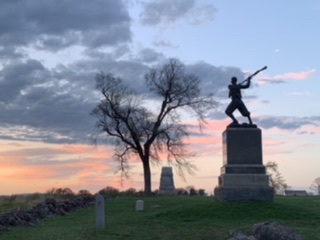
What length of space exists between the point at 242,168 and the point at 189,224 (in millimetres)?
5265

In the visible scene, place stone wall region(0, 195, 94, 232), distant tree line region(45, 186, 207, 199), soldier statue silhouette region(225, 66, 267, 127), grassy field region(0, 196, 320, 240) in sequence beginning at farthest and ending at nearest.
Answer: distant tree line region(45, 186, 207, 199) → soldier statue silhouette region(225, 66, 267, 127) → stone wall region(0, 195, 94, 232) → grassy field region(0, 196, 320, 240)

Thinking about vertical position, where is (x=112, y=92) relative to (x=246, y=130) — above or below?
above

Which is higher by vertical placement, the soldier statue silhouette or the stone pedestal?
the soldier statue silhouette

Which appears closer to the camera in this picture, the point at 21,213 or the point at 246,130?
the point at 21,213

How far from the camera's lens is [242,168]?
23031 mm

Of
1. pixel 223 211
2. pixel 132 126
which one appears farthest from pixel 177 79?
pixel 223 211

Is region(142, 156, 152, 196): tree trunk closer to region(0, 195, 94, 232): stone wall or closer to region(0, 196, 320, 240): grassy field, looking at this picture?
region(0, 195, 94, 232): stone wall

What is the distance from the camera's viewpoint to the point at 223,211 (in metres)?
20.8

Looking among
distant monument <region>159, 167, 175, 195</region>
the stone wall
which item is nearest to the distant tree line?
distant monument <region>159, 167, 175, 195</region>

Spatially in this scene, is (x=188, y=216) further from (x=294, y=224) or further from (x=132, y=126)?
(x=132, y=126)

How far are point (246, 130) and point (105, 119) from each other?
21.7 m

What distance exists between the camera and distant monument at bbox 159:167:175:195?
43.2m

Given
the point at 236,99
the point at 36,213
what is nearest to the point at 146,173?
the point at 236,99

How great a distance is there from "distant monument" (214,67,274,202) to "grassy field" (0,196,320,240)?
2.41ft
